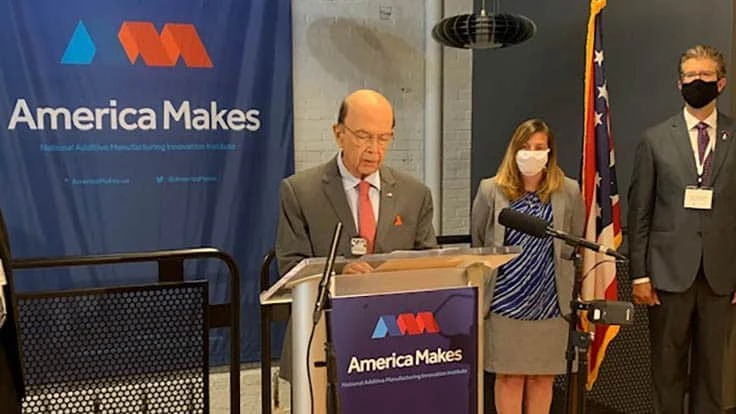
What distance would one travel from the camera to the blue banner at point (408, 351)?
203 cm

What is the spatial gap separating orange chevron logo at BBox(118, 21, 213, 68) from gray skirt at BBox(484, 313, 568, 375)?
9.06 ft

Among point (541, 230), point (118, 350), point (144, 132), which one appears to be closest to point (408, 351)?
point (541, 230)

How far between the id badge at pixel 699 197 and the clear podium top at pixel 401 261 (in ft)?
4.26

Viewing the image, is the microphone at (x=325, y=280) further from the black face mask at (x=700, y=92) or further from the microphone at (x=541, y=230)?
the black face mask at (x=700, y=92)

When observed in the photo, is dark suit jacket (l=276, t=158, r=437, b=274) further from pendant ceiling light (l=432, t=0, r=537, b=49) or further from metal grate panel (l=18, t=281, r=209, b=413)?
pendant ceiling light (l=432, t=0, r=537, b=49)

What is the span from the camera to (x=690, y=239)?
10.6 feet

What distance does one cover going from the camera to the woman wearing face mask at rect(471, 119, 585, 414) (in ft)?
10.4

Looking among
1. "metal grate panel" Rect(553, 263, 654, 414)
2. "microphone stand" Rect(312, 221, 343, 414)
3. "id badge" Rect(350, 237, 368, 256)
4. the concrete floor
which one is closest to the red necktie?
"id badge" Rect(350, 237, 368, 256)

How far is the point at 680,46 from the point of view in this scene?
3.97 m

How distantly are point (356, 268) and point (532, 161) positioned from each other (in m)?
1.35

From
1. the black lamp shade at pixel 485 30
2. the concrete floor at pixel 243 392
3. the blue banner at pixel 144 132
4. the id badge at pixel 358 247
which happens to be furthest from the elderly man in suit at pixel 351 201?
the blue banner at pixel 144 132

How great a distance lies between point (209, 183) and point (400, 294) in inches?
130

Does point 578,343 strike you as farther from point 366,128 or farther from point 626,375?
point 626,375

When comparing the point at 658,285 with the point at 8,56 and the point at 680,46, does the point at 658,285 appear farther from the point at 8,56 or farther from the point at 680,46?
the point at 8,56
